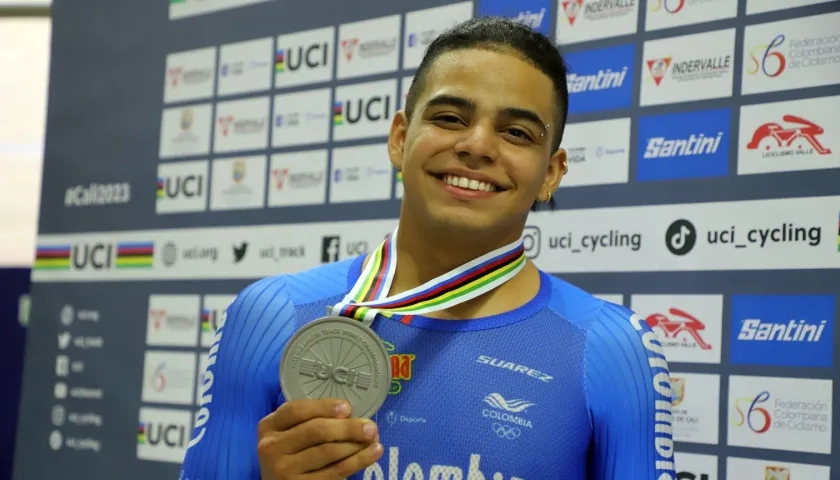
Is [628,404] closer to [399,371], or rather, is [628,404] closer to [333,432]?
[399,371]

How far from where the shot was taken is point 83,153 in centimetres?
486

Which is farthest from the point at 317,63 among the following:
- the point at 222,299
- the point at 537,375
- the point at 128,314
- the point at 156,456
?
the point at 537,375

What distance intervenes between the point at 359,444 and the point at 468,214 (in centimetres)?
49

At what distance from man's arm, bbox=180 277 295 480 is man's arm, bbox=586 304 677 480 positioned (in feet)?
1.99

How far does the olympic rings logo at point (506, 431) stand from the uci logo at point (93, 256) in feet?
10.4

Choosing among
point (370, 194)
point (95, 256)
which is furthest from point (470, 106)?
point (95, 256)

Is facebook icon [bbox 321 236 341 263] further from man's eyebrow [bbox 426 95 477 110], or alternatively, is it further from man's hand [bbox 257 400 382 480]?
man's hand [bbox 257 400 382 480]

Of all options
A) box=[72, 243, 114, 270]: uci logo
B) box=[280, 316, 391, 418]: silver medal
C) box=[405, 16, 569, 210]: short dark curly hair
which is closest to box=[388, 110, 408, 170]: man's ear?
box=[405, 16, 569, 210]: short dark curly hair

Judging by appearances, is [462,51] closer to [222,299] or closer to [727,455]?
[727,455]

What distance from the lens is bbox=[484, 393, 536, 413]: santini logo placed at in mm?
1923

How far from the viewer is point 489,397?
76.2 inches

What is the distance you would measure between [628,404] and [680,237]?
3.96 ft

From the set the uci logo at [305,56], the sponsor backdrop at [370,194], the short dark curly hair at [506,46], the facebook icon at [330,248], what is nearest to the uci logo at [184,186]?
the sponsor backdrop at [370,194]

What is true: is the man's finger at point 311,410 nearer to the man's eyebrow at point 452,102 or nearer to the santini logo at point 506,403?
the santini logo at point 506,403
